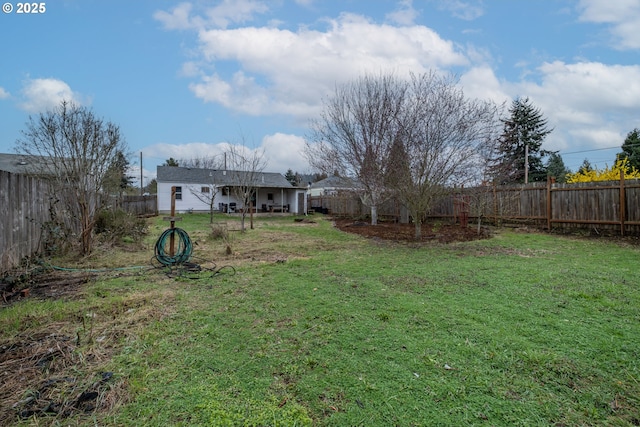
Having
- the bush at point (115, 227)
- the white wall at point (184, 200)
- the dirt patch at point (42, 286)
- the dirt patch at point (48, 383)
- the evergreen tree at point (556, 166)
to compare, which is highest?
the evergreen tree at point (556, 166)

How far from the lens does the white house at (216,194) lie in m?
26.4

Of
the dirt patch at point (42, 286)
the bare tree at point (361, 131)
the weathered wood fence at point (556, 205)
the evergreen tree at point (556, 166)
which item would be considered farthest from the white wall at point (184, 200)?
the evergreen tree at point (556, 166)

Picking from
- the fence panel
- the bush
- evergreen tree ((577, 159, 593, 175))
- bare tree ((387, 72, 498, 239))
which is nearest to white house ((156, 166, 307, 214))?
the bush

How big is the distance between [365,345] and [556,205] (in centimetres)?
1127

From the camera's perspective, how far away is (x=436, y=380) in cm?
220

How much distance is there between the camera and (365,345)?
2.74 meters

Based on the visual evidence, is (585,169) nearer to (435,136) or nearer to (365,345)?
(435,136)

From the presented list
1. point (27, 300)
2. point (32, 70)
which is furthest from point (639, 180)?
point (32, 70)

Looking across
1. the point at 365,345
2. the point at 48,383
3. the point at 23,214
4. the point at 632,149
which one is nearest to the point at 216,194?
the point at 23,214

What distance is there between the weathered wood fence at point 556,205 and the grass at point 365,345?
526cm

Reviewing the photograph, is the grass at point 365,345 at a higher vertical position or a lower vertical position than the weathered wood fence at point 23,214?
lower

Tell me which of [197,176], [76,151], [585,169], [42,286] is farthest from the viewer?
[197,176]

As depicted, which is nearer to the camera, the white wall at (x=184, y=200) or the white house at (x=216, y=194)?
the white wall at (x=184, y=200)

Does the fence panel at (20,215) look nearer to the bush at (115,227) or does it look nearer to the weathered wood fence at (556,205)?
the bush at (115,227)
